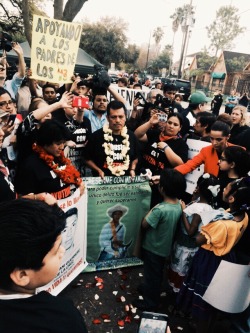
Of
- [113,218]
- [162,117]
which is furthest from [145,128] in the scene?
[113,218]

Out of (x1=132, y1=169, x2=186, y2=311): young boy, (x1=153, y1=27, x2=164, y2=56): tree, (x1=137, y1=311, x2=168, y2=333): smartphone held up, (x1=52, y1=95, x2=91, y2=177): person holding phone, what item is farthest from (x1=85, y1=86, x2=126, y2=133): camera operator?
(x1=153, y1=27, x2=164, y2=56): tree

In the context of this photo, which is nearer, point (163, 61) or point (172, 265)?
point (172, 265)

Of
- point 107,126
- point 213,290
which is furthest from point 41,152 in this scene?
point 213,290

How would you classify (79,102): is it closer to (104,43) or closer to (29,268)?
(29,268)

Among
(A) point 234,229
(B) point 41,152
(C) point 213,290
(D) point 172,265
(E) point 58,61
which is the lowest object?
(D) point 172,265

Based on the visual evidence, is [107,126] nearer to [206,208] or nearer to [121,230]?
[121,230]

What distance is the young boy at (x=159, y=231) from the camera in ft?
9.27

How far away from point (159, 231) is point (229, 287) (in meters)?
0.81

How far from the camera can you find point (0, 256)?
1073 mm

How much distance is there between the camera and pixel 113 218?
139 inches

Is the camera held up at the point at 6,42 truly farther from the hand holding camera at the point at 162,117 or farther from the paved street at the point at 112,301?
the paved street at the point at 112,301

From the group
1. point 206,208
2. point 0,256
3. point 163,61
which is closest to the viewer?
point 0,256

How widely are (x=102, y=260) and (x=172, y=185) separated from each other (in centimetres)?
147

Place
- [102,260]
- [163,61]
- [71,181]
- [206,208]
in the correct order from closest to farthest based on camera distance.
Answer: [206,208]
[71,181]
[102,260]
[163,61]
